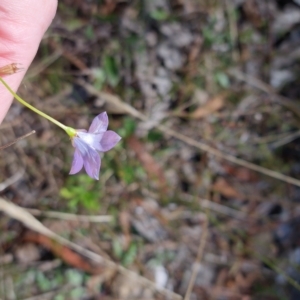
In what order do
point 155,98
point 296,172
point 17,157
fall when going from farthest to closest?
point 296,172 → point 155,98 → point 17,157

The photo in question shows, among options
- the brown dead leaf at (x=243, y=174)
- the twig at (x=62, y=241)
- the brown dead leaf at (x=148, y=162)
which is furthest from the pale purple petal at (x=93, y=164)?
the brown dead leaf at (x=243, y=174)

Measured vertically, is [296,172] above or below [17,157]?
below

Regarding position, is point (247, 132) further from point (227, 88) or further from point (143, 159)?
point (143, 159)

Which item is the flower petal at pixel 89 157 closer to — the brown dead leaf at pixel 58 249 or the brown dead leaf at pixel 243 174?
the brown dead leaf at pixel 58 249

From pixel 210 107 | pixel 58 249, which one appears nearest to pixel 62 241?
pixel 58 249

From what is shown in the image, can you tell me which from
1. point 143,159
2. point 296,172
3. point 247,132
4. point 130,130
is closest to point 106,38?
point 130,130

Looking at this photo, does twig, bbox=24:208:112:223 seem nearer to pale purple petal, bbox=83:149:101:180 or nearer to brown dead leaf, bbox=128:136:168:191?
brown dead leaf, bbox=128:136:168:191

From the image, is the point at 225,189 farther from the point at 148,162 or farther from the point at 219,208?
the point at 148,162
